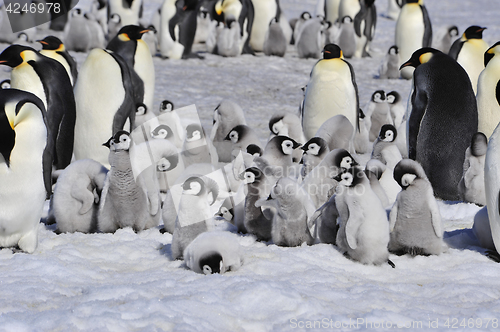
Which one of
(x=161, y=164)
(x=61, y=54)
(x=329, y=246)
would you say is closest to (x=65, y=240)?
(x=161, y=164)

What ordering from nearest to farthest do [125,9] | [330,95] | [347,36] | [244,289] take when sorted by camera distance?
[244,289] → [330,95] → [347,36] → [125,9]

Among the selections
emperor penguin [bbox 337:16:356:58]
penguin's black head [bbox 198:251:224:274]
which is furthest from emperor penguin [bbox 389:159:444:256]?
emperor penguin [bbox 337:16:356:58]

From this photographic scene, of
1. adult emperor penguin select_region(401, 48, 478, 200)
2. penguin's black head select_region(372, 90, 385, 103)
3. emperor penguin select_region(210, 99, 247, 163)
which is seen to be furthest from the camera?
penguin's black head select_region(372, 90, 385, 103)

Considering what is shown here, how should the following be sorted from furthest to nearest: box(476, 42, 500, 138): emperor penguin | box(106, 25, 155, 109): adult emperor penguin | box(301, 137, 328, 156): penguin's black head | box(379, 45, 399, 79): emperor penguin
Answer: box(379, 45, 399, 79): emperor penguin < box(106, 25, 155, 109): adult emperor penguin < box(476, 42, 500, 138): emperor penguin < box(301, 137, 328, 156): penguin's black head

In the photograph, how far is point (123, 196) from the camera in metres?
4.38

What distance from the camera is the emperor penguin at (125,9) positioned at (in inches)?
624

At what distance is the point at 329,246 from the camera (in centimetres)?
403

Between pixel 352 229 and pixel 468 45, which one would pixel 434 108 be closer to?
pixel 352 229

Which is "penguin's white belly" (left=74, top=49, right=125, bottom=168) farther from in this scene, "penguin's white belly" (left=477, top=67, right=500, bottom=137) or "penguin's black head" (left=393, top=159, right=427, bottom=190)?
"penguin's white belly" (left=477, top=67, right=500, bottom=137)

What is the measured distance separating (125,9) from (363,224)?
13479 millimetres

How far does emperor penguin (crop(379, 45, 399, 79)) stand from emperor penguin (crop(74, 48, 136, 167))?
6.92 metres

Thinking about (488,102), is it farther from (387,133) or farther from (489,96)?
(387,133)

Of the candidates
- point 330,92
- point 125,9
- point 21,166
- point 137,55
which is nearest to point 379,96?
point 330,92

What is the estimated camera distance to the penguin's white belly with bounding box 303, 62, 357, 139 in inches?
301
